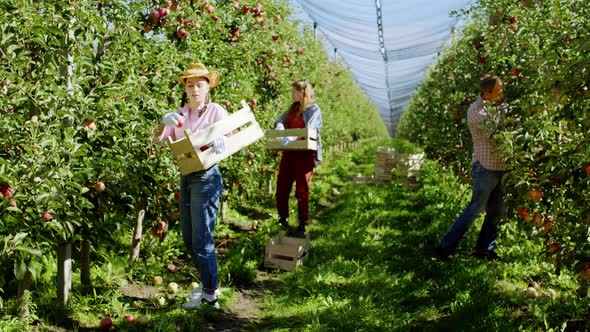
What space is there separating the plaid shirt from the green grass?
1.84 ft

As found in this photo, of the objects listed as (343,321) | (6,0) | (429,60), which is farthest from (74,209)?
(429,60)

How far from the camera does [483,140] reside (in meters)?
4.28

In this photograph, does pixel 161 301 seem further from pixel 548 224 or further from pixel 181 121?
pixel 548 224

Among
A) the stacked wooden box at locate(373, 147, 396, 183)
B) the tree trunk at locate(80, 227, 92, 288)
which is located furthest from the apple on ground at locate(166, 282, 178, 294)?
the stacked wooden box at locate(373, 147, 396, 183)

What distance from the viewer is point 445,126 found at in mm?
7340

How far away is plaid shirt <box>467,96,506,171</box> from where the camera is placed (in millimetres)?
4180

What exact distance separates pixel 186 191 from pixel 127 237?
1570 mm

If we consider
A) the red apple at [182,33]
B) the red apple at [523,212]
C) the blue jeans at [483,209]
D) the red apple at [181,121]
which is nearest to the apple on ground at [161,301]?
the red apple at [181,121]

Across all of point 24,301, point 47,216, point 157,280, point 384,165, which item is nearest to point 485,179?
point 157,280

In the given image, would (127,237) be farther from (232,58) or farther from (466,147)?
(466,147)

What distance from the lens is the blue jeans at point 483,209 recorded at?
427cm

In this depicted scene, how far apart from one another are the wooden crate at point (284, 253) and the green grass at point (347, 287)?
0.08 metres

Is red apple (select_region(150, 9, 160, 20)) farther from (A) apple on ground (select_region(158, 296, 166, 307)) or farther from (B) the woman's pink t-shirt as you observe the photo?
(A) apple on ground (select_region(158, 296, 166, 307))

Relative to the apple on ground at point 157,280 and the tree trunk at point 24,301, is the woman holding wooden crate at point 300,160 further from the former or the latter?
the tree trunk at point 24,301
